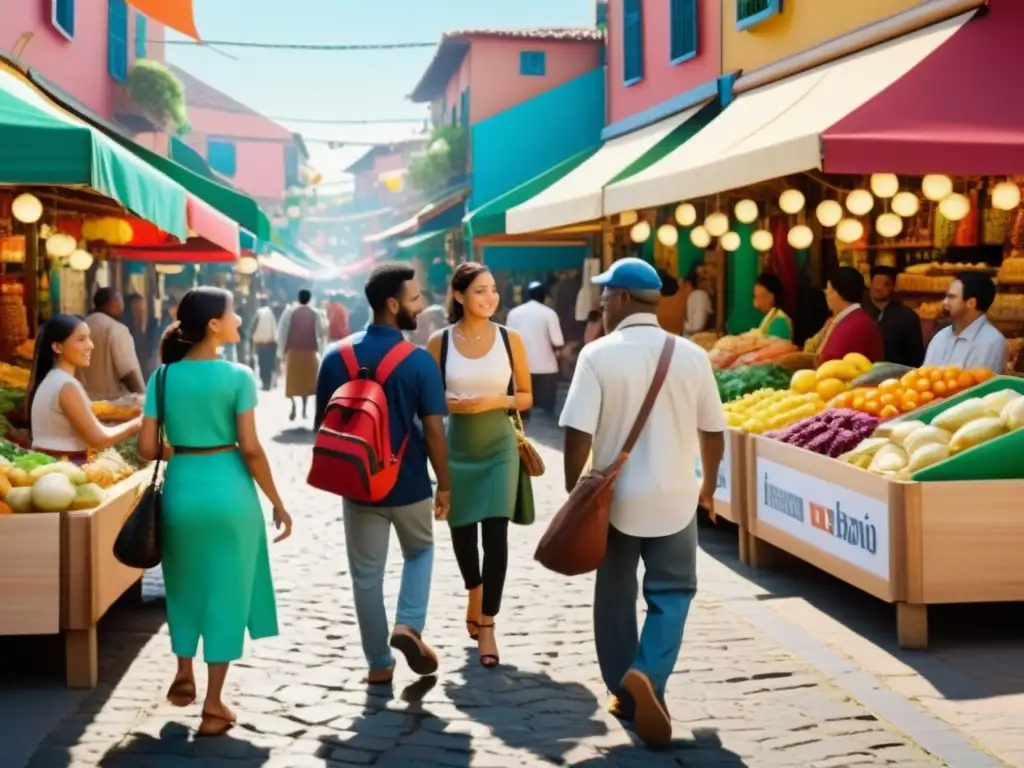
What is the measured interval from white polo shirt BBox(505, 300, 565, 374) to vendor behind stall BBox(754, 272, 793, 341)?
503 cm

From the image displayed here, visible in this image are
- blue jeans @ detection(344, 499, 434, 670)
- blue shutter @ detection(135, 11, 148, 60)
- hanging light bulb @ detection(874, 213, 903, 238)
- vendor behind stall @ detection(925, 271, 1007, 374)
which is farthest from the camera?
blue shutter @ detection(135, 11, 148, 60)

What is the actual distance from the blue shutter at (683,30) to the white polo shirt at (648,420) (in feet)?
46.0

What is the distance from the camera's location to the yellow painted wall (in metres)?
13.7

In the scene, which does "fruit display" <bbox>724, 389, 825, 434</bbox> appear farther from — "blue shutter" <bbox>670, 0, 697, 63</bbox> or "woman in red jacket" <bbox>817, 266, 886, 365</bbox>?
"blue shutter" <bbox>670, 0, 697, 63</bbox>

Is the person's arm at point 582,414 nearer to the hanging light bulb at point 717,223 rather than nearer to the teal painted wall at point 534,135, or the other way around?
the hanging light bulb at point 717,223

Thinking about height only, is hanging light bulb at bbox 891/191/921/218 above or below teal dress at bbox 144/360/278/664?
above

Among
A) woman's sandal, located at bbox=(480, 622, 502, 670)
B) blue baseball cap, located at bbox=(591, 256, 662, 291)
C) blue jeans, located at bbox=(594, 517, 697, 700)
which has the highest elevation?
blue baseball cap, located at bbox=(591, 256, 662, 291)

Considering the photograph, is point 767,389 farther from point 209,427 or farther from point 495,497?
point 209,427

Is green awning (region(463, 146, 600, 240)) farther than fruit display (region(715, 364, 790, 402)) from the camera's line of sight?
Yes

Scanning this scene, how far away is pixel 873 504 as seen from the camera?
7418 mm

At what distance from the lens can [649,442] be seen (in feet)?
18.6

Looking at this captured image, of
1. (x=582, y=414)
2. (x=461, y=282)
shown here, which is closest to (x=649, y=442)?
(x=582, y=414)

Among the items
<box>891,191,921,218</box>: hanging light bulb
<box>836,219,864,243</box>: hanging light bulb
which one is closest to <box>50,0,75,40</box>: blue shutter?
<box>836,219,864,243</box>: hanging light bulb

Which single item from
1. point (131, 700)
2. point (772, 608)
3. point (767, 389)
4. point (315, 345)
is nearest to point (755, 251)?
point (315, 345)
